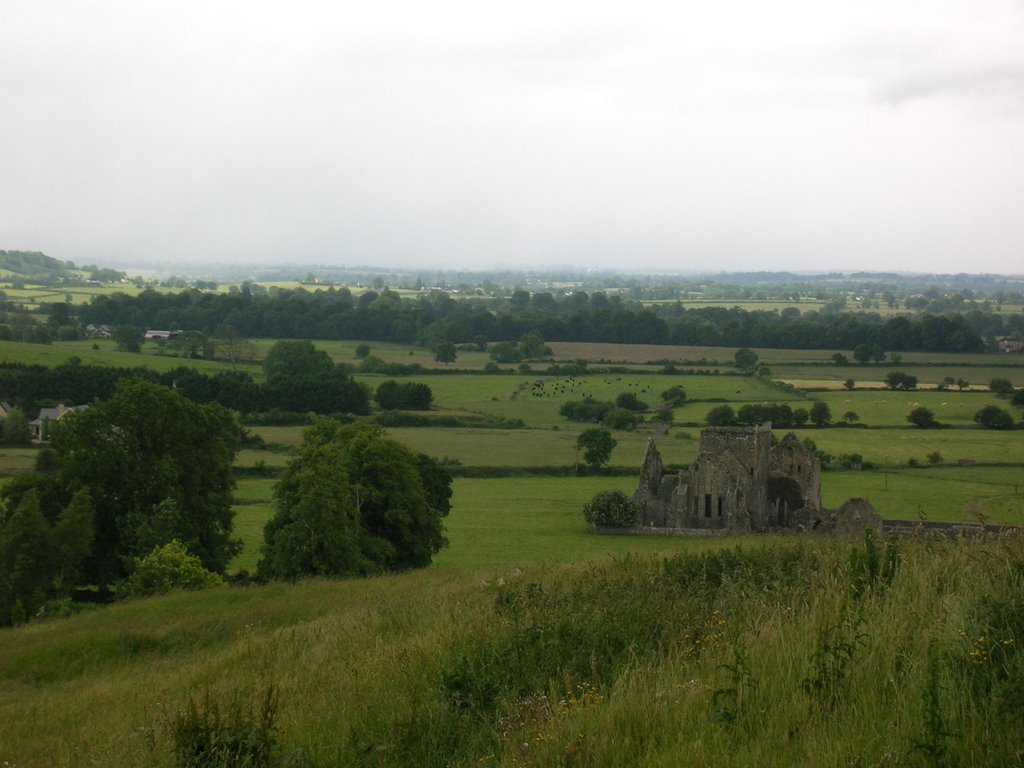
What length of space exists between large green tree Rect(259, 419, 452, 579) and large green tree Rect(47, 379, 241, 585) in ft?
6.68

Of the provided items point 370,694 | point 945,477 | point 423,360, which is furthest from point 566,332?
point 370,694

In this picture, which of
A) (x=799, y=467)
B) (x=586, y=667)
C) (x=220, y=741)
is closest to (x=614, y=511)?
(x=799, y=467)

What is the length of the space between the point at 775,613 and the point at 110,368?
82.5 m

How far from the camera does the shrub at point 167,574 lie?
86.0 feet

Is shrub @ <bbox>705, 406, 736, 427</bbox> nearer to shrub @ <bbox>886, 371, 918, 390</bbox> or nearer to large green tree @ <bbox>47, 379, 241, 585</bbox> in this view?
shrub @ <bbox>886, 371, 918, 390</bbox>

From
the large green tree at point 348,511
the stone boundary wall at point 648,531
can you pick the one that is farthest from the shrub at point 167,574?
the stone boundary wall at point 648,531

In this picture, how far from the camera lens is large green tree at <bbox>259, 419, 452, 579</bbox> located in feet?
94.0

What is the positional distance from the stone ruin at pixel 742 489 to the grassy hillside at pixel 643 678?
29247 mm

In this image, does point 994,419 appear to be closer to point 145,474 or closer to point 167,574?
point 145,474

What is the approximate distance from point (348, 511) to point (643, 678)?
23.5 m

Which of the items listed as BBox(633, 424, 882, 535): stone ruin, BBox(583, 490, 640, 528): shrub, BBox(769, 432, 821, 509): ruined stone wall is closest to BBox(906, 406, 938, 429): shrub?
BBox(769, 432, 821, 509): ruined stone wall

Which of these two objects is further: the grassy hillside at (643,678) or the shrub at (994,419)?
the shrub at (994,419)

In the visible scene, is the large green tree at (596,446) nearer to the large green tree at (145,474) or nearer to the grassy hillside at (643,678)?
the large green tree at (145,474)

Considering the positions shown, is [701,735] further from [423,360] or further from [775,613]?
[423,360]
